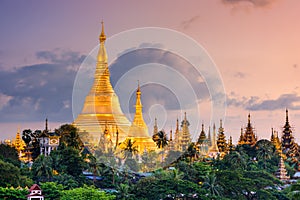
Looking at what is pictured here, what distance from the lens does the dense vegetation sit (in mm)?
48688

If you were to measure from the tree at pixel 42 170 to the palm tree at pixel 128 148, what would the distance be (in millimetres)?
18608

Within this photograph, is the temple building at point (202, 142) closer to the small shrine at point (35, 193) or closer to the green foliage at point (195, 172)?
the green foliage at point (195, 172)

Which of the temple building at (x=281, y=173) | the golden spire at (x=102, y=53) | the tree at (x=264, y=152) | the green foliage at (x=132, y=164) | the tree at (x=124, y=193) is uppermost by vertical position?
the golden spire at (x=102, y=53)

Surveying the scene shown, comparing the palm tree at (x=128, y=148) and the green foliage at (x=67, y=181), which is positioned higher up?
the palm tree at (x=128, y=148)

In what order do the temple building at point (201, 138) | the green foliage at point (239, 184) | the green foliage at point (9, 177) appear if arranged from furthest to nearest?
1. the temple building at point (201, 138)
2. the green foliage at point (239, 184)
3. the green foliage at point (9, 177)

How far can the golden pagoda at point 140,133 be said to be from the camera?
265ft

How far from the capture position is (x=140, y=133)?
82.4 m

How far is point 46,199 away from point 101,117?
118 ft

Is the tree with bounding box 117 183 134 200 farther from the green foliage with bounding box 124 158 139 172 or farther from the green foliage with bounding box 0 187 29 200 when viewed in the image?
the green foliage with bounding box 124 158 139 172

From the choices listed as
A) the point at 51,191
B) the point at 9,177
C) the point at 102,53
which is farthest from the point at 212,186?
the point at 102,53

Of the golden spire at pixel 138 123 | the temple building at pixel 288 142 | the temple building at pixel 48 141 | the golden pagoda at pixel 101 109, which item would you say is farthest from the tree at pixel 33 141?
the temple building at pixel 288 142

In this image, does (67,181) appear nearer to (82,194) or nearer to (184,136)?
(82,194)

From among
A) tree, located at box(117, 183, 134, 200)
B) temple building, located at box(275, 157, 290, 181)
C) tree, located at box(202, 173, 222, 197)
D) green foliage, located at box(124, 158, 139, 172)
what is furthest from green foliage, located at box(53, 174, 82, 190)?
temple building, located at box(275, 157, 290, 181)

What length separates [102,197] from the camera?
47.4 metres
